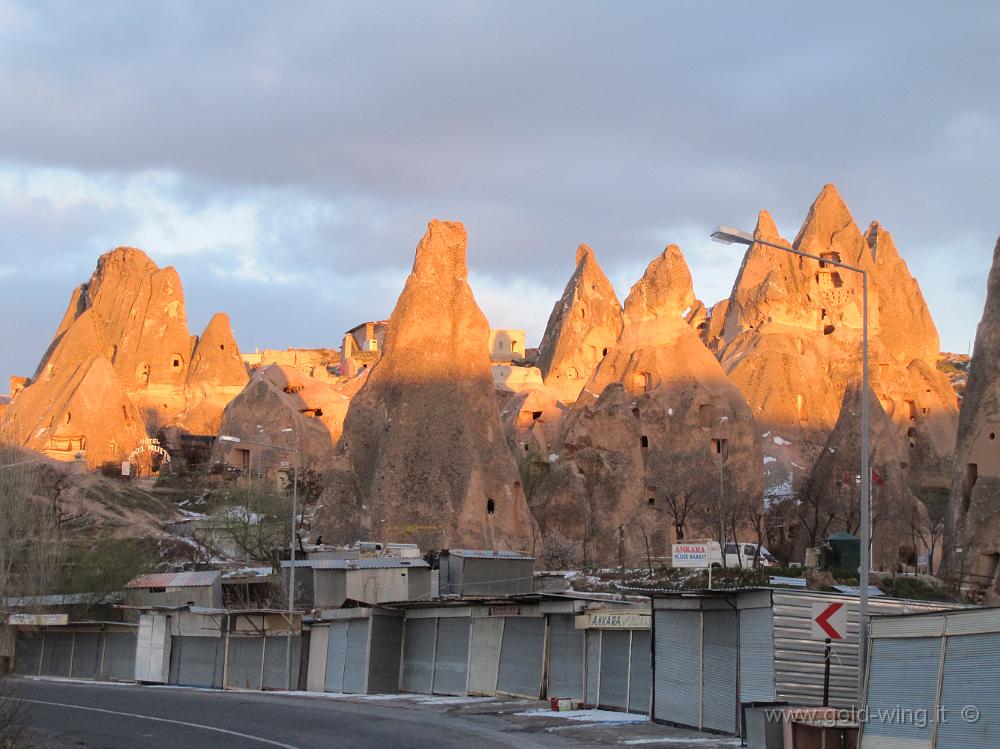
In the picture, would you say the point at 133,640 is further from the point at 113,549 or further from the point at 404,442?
the point at 404,442

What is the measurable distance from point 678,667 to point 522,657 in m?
6.70

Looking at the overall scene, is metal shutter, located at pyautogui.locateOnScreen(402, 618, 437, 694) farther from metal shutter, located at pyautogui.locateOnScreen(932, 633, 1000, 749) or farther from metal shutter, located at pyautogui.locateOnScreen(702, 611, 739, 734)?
metal shutter, located at pyautogui.locateOnScreen(932, 633, 1000, 749)

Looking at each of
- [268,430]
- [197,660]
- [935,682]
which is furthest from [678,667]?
[268,430]

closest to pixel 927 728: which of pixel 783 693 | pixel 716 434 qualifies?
pixel 783 693

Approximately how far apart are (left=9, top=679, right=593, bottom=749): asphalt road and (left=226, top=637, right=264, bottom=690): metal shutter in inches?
149

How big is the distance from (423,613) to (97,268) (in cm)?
8119

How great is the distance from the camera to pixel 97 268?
108m

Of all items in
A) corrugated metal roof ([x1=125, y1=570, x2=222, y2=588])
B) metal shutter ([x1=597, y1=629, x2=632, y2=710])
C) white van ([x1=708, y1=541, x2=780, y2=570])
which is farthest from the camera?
white van ([x1=708, y1=541, x2=780, y2=570])

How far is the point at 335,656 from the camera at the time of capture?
34.9m

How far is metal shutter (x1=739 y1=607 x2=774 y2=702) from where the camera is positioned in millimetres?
21297

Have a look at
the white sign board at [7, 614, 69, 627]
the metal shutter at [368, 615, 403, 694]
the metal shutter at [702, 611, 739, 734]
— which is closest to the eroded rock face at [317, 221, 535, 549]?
the white sign board at [7, 614, 69, 627]

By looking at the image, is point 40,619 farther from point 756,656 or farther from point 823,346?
point 823,346

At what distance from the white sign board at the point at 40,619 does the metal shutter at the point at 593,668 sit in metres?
20.5

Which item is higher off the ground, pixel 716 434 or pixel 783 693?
pixel 716 434
